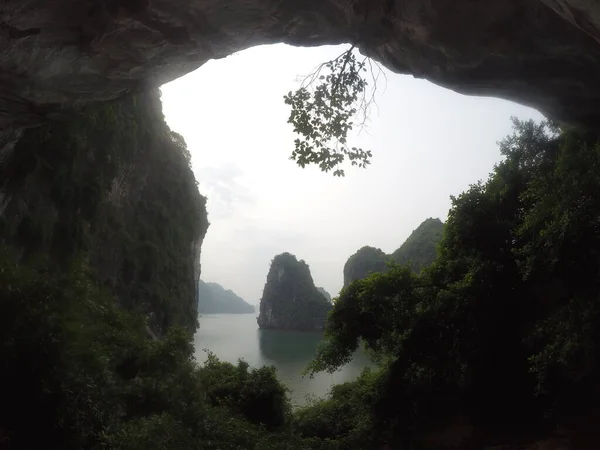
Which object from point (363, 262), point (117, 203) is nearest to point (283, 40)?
point (117, 203)

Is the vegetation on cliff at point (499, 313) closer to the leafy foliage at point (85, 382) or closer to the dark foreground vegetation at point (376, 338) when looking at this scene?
the dark foreground vegetation at point (376, 338)

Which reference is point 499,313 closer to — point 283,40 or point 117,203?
point 283,40

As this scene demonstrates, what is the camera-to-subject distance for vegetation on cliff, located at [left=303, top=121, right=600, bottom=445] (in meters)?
7.19

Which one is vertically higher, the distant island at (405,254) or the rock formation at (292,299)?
the distant island at (405,254)

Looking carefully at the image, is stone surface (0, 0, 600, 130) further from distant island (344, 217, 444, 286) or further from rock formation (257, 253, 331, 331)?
rock formation (257, 253, 331, 331)

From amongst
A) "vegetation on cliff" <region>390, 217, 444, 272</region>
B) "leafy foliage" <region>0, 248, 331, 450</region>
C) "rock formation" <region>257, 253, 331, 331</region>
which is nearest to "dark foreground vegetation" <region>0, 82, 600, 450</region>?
"leafy foliage" <region>0, 248, 331, 450</region>

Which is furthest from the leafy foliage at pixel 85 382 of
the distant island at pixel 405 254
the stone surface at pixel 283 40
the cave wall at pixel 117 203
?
the distant island at pixel 405 254

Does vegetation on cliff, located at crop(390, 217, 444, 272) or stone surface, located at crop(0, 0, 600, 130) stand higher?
vegetation on cliff, located at crop(390, 217, 444, 272)

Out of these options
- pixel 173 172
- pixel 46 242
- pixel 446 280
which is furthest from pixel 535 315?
pixel 173 172

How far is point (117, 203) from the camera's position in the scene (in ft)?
53.8

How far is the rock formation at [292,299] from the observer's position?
80750mm

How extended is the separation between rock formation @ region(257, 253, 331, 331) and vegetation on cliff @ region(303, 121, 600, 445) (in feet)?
226

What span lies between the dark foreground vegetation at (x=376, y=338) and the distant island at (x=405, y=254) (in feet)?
136

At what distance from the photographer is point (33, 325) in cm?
515
